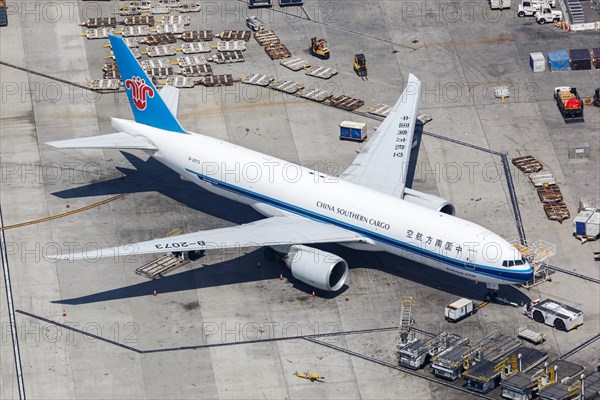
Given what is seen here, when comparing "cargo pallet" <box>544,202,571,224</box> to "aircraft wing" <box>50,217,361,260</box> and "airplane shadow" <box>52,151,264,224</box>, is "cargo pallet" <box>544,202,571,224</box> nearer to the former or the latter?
"aircraft wing" <box>50,217,361,260</box>

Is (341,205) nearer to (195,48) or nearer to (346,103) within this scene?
(346,103)

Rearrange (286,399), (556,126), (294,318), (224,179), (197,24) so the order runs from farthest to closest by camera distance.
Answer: (197,24), (556,126), (224,179), (294,318), (286,399)

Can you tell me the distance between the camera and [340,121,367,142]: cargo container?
11988 centimetres

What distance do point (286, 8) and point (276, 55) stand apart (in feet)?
28.9

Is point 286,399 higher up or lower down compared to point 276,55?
lower down

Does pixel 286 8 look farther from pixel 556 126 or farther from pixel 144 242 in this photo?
pixel 144 242

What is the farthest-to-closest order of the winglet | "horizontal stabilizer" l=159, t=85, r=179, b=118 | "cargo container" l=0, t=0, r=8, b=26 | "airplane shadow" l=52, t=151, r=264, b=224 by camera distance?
"cargo container" l=0, t=0, r=8, b=26 < "horizontal stabilizer" l=159, t=85, r=179, b=118 < "airplane shadow" l=52, t=151, r=264, b=224 < the winglet

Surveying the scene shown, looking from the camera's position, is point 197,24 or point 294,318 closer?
point 294,318

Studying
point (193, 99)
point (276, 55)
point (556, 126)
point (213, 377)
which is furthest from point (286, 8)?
point (213, 377)

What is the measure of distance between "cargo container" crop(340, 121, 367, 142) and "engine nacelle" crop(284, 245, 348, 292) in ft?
66.7

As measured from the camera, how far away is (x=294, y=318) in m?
101

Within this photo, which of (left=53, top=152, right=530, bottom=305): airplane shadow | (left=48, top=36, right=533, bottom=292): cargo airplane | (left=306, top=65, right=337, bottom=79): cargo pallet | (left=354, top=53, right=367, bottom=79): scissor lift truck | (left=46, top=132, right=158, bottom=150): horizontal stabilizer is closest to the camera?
(left=48, top=36, right=533, bottom=292): cargo airplane

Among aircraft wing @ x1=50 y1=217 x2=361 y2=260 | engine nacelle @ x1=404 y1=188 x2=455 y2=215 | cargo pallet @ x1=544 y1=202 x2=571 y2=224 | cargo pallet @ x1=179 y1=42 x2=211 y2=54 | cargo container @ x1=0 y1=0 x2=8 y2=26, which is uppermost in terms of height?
cargo container @ x1=0 y1=0 x2=8 y2=26

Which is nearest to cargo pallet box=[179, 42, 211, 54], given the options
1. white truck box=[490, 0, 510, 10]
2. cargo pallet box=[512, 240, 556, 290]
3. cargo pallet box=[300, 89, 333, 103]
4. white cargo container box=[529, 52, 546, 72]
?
cargo pallet box=[300, 89, 333, 103]
